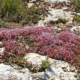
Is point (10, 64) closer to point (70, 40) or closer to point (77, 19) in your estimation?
point (70, 40)

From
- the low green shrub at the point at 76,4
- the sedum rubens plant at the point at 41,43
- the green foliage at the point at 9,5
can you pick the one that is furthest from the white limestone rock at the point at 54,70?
the low green shrub at the point at 76,4

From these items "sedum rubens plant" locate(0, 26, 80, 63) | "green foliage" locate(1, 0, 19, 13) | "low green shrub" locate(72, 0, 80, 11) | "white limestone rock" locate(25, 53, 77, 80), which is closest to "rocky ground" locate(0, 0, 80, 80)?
"white limestone rock" locate(25, 53, 77, 80)

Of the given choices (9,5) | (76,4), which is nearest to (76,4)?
(76,4)

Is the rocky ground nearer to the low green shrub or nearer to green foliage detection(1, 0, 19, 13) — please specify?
green foliage detection(1, 0, 19, 13)

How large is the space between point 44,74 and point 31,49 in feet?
5.82

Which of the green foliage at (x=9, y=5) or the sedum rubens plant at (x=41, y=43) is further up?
the green foliage at (x=9, y=5)

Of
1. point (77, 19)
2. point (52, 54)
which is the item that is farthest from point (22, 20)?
point (52, 54)

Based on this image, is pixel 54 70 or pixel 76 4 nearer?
pixel 54 70

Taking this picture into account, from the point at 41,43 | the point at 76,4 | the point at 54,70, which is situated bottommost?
the point at 54,70

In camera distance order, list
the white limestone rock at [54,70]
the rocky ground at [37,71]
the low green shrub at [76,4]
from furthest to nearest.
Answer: the low green shrub at [76,4]
the white limestone rock at [54,70]
the rocky ground at [37,71]

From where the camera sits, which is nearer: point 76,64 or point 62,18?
point 76,64

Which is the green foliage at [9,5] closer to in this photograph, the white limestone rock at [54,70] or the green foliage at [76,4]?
the green foliage at [76,4]

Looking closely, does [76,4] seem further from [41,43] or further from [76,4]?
[41,43]

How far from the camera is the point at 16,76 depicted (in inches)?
178
